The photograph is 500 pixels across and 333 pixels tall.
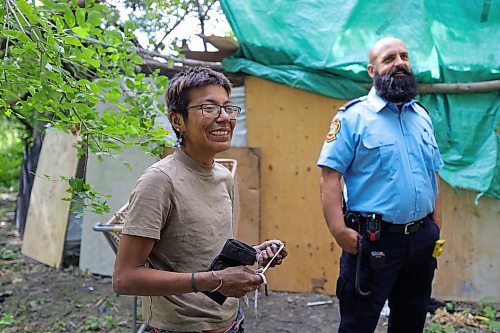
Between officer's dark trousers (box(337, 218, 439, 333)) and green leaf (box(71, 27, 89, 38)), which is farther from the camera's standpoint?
officer's dark trousers (box(337, 218, 439, 333))

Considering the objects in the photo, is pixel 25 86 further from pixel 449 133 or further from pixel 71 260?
pixel 71 260

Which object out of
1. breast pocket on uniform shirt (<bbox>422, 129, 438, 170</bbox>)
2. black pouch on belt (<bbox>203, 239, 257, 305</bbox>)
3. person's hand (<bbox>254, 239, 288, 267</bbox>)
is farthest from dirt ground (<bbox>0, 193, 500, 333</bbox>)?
black pouch on belt (<bbox>203, 239, 257, 305</bbox>)

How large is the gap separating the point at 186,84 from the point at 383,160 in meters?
1.44

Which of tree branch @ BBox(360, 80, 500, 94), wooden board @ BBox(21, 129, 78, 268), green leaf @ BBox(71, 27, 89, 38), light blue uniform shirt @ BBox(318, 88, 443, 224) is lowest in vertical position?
wooden board @ BBox(21, 129, 78, 268)

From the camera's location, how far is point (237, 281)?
5.12ft

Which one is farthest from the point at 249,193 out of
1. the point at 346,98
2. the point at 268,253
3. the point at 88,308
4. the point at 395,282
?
the point at 268,253

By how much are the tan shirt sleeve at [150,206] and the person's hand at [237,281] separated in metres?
0.24

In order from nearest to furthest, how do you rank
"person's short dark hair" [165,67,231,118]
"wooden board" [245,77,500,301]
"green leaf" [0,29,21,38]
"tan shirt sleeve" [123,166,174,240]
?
"tan shirt sleeve" [123,166,174,240]
"person's short dark hair" [165,67,231,118]
"green leaf" [0,29,21,38]
"wooden board" [245,77,500,301]

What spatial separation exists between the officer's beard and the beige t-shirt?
150cm

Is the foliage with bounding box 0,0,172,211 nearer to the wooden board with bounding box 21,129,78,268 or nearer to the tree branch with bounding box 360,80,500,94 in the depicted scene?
the tree branch with bounding box 360,80,500,94

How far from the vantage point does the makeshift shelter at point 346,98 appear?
4.23 meters

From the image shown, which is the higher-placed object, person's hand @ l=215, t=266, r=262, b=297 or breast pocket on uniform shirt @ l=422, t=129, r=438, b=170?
breast pocket on uniform shirt @ l=422, t=129, r=438, b=170

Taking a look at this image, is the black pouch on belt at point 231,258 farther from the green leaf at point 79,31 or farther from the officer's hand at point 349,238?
the officer's hand at point 349,238

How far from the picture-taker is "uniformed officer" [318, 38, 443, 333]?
2.79m
